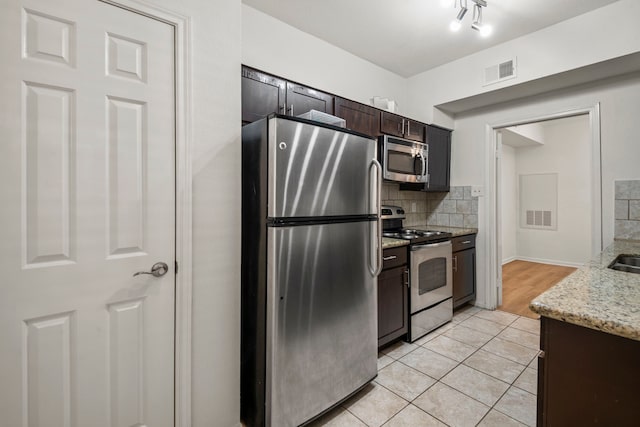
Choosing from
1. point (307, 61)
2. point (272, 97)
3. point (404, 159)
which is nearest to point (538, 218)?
point (404, 159)

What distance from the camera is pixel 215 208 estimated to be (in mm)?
1521

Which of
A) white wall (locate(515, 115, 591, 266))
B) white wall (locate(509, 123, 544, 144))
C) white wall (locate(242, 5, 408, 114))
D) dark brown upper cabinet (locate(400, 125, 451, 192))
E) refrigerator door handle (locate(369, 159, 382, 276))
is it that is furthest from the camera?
white wall (locate(515, 115, 591, 266))

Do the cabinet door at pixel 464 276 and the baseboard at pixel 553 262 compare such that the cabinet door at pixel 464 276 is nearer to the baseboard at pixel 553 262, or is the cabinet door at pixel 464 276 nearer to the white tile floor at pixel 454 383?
the white tile floor at pixel 454 383

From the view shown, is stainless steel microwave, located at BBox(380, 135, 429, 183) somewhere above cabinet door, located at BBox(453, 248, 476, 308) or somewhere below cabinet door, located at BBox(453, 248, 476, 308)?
above

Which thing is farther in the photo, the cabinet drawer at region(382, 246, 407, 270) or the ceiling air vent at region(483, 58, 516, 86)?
the ceiling air vent at region(483, 58, 516, 86)

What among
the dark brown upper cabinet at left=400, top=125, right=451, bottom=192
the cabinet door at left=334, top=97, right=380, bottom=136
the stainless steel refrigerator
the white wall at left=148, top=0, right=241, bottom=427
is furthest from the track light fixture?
the white wall at left=148, top=0, right=241, bottom=427

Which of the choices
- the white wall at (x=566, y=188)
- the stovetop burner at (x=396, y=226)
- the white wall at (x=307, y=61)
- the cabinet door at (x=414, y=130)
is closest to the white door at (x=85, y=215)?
the white wall at (x=307, y=61)

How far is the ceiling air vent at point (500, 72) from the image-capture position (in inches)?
109

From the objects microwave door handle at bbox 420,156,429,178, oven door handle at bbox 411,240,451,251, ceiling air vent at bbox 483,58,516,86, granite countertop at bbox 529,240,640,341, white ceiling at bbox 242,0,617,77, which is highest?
white ceiling at bbox 242,0,617,77

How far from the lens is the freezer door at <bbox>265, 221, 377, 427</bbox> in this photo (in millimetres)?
1462

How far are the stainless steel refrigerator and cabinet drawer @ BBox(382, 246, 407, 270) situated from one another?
504mm

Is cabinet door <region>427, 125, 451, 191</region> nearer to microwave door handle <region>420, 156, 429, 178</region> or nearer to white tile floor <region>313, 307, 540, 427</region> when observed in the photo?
microwave door handle <region>420, 156, 429, 178</region>

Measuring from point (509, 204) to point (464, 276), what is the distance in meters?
3.58

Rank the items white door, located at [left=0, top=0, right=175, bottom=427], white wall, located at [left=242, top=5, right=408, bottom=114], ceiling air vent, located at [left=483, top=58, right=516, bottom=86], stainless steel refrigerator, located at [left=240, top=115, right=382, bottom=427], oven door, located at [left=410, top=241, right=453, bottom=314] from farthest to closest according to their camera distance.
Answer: ceiling air vent, located at [left=483, top=58, right=516, bottom=86] < oven door, located at [left=410, top=241, right=453, bottom=314] < white wall, located at [left=242, top=5, right=408, bottom=114] < stainless steel refrigerator, located at [left=240, top=115, right=382, bottom=427] < white door, located at [left=0, top=0, right=175, bottom=427]
